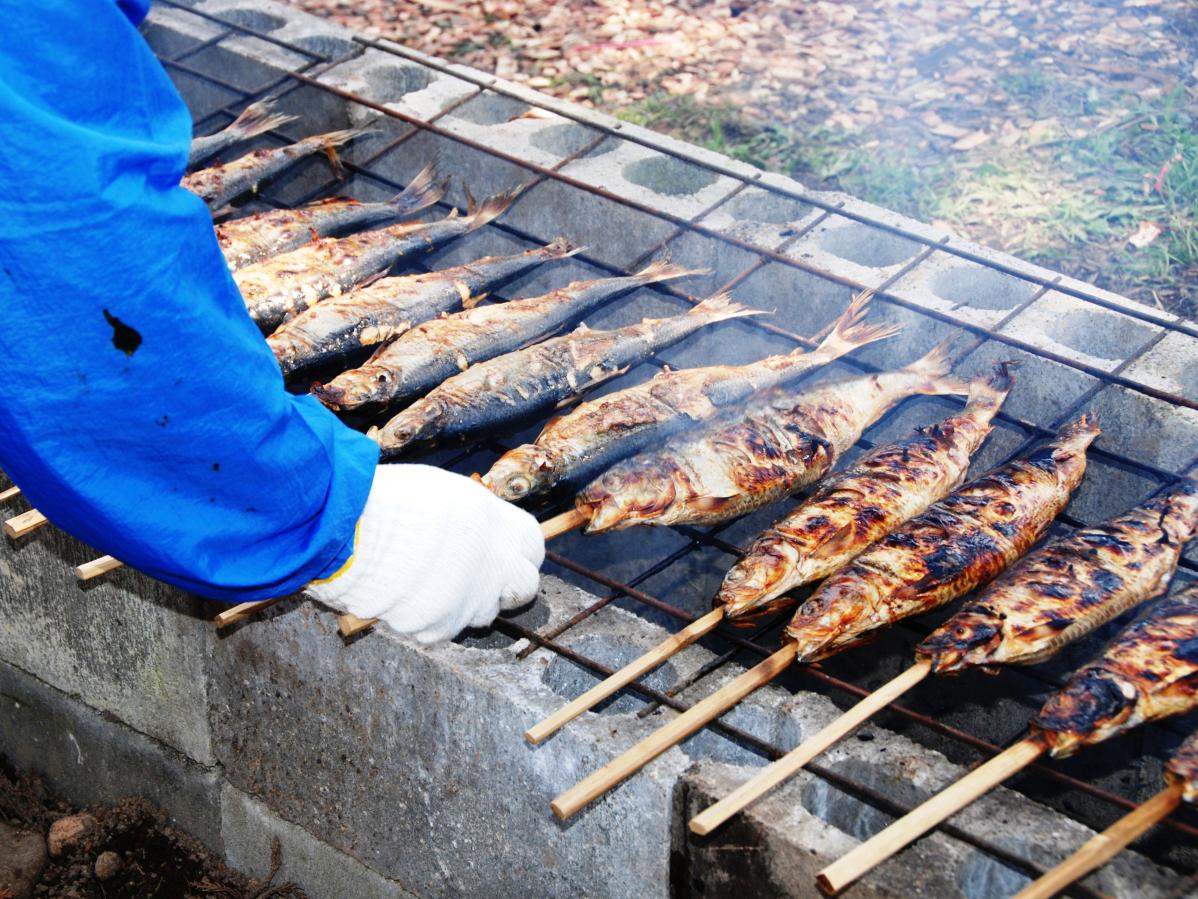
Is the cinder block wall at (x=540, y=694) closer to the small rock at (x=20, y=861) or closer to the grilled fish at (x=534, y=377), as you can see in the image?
the small rock at (x=20, y=861)

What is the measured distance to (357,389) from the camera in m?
4.52

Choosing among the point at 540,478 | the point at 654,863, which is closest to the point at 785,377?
the point at 540,478

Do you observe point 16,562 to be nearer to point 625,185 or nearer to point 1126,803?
point 625,185

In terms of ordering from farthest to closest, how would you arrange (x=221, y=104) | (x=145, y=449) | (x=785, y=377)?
(x=221, y=104) → (x=785, y=377) → (x=145, y=449)

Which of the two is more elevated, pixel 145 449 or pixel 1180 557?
pixel 145 449

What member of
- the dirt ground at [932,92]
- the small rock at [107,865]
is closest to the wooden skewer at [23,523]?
the small rock at [107,865]

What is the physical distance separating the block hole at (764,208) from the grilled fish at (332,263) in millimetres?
978

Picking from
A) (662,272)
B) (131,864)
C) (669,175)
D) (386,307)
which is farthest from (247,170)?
(131,864)

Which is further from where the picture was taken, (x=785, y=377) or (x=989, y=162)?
(x=989, y=162)

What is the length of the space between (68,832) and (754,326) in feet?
10.3

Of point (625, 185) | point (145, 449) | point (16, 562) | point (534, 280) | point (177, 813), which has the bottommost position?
point (177, 813)

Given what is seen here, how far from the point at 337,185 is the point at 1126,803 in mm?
4676

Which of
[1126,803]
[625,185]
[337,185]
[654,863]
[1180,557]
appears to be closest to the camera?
[1126,803]

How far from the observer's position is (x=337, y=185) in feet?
21.0
